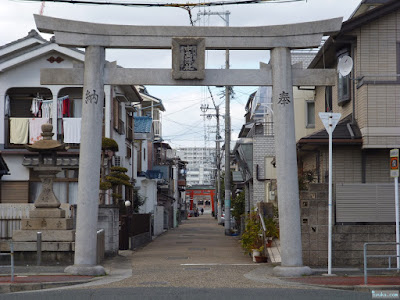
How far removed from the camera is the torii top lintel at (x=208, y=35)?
17.5m

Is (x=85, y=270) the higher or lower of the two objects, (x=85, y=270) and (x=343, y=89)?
the lower

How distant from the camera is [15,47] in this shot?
3022cm

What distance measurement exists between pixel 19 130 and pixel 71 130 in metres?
2.39

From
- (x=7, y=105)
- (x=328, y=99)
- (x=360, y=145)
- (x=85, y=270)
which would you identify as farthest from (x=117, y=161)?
(x=85, y=270)

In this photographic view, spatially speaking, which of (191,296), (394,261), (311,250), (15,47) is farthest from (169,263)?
(15,47)

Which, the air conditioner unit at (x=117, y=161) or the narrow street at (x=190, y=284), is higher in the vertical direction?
the air conditioner unit at (x=117, y=161)

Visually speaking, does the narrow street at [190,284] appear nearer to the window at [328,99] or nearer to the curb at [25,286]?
the curb at [25,286]

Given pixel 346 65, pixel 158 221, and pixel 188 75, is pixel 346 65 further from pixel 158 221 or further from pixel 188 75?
pixel 158 221

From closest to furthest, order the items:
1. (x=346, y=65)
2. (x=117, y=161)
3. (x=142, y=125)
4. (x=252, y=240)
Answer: (x=346, y=65), (x=252, y=240), (x=117, y=161), (x=142, y=125)

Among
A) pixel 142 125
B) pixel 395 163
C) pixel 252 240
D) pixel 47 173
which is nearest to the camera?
pixel 395 163

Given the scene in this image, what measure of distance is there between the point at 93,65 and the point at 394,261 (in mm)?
10097

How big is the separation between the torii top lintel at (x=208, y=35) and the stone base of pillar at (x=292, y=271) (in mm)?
5988

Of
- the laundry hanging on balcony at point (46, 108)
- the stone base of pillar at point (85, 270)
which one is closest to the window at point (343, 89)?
the stone base of pillar at point (85, 270)

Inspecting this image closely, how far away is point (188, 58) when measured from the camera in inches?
699
